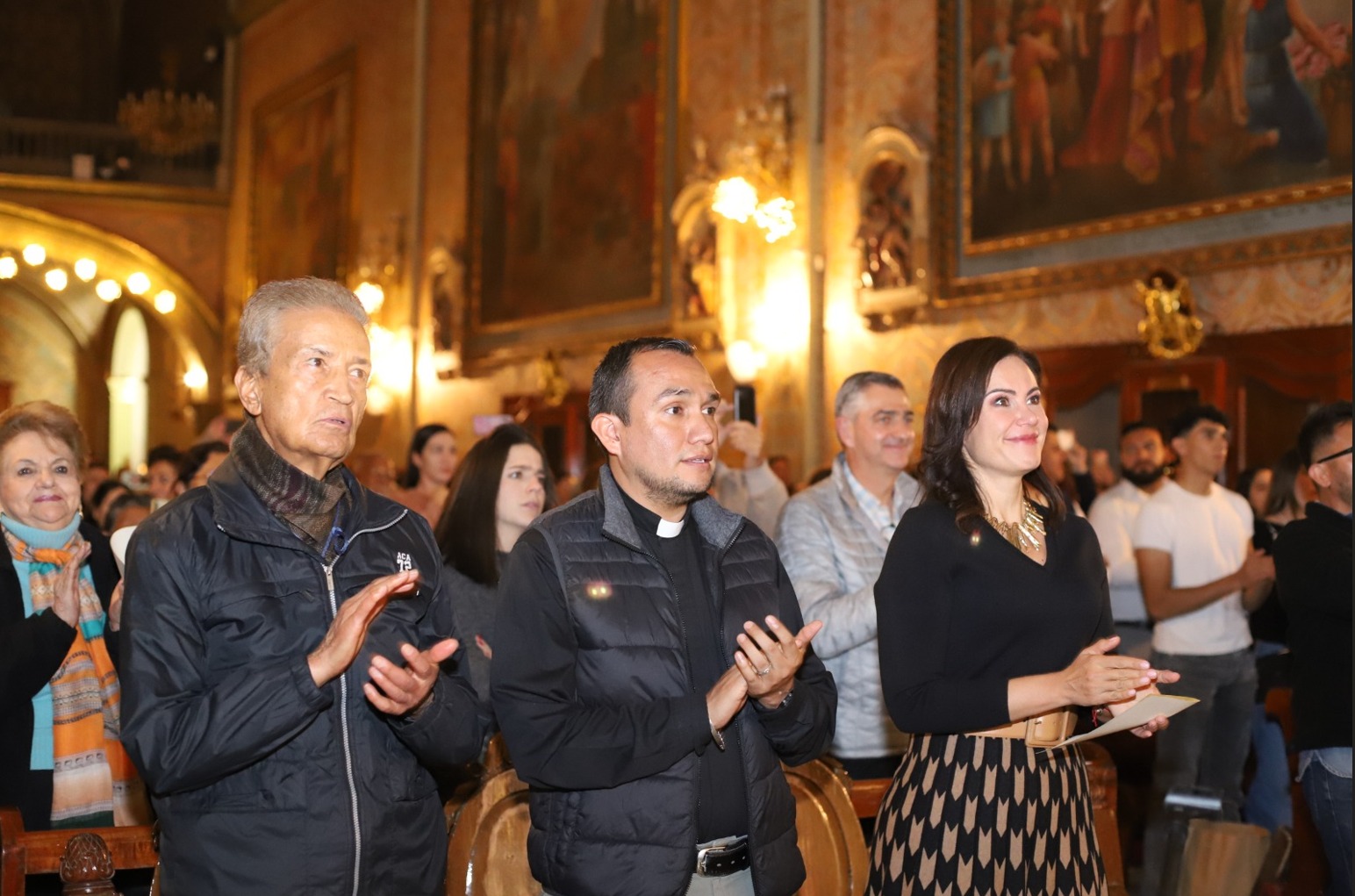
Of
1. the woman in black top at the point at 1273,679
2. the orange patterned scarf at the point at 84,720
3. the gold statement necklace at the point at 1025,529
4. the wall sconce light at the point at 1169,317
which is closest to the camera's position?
the gold statement necklace at the point at 1025,529

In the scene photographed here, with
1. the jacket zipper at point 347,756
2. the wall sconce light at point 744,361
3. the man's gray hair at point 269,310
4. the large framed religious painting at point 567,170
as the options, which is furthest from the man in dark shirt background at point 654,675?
the large framed religious painting at point 567,170

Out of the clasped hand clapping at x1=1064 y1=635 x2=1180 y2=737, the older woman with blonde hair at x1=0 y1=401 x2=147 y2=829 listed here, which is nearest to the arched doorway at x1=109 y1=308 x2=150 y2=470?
the older woman with blonde hair at x1=0 y1=401 x2=147 y2=829

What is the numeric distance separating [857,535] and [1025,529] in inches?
66.9

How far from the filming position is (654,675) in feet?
9.07

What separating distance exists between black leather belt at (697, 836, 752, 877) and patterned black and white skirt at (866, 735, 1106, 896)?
1.28 ft

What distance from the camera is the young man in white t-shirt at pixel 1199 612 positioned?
657 centimetres

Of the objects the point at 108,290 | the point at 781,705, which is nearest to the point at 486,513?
the point at 781,705

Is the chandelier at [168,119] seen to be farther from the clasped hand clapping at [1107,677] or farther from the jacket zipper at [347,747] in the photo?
the clasped hand clapping at [1107,677]

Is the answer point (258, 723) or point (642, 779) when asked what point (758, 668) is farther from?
point (258, 723)

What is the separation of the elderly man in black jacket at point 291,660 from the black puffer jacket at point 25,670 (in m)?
1.20

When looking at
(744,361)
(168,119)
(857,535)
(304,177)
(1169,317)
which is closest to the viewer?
(857,535)

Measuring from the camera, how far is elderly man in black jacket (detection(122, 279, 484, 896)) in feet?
7.98

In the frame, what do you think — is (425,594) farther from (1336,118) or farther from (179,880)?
(1336,118)

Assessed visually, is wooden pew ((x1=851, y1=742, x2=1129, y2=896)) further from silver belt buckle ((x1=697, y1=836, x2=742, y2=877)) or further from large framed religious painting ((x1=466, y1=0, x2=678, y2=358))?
large framed religious painting ((x1=466, y1=0, x2=678, y2=358))
